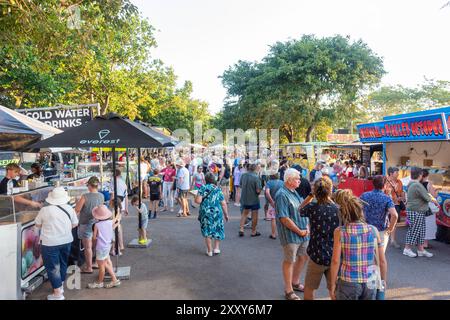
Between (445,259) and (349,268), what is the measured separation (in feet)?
15.2

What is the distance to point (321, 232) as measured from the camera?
3.88m

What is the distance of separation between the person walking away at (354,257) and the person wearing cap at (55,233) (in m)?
3.44

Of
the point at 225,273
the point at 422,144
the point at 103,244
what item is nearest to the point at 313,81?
the point at 422,144

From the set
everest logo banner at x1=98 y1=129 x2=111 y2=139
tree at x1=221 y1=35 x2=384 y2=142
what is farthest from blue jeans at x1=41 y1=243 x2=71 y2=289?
tree at x1=221 y1=35 x2=384 y2=142

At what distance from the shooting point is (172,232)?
28.5ft

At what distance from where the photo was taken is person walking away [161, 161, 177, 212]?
11.4 meters

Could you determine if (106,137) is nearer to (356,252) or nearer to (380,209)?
(356,252)

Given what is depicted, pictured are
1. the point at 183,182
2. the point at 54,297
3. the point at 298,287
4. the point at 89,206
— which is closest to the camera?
the point at 54,297

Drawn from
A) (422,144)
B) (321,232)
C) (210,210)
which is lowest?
(210,210)

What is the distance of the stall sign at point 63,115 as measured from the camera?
29.1 ft

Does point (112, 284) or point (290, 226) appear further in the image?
point (112, 284)

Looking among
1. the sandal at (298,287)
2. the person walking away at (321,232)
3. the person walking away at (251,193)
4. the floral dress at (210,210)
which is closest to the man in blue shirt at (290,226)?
the sandal at (298,287)

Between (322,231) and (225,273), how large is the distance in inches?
94.4
